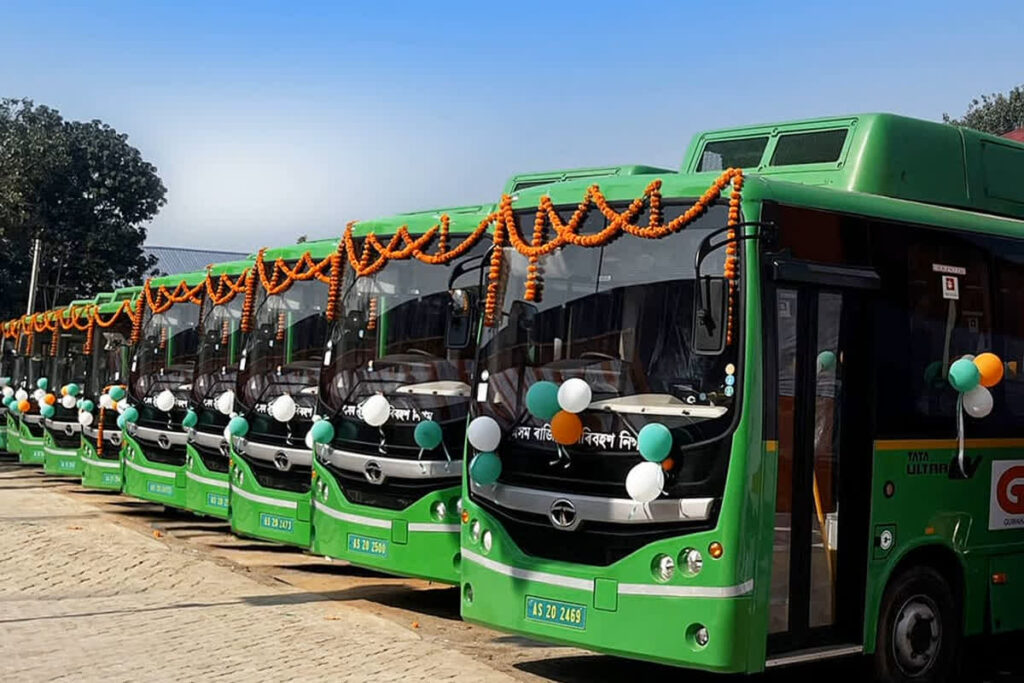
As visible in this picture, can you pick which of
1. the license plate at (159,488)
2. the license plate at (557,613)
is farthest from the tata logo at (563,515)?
the license plate at (159,488)

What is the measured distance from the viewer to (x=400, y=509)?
1079 centimetres

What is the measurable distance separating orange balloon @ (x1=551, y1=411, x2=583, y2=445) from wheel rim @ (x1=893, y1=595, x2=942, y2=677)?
7.82ft

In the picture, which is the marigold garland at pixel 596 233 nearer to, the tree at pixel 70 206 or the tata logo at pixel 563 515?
the tata logo at pixel 563 515

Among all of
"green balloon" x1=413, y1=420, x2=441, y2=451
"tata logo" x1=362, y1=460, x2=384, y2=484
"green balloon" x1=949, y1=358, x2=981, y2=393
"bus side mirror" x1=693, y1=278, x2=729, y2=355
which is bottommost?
"tata logo" x1=362, y1=460, x2=384, y2=484

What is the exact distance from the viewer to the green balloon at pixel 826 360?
26.4 feet

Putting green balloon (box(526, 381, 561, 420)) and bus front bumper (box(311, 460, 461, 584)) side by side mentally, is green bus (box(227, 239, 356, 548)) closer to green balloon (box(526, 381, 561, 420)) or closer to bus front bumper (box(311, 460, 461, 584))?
bus front bumper (box(311, 460, 461, 584))

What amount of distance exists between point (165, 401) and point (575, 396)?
33.5 ft

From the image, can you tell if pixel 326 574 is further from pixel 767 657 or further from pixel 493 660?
pixel 767 657

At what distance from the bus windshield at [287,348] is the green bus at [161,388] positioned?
9.56 ft

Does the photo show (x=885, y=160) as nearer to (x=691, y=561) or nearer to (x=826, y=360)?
(x=826, y=360)

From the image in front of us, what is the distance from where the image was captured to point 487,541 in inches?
330

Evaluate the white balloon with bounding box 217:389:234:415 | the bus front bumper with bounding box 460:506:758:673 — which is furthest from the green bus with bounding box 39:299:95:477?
the bus front bumper with bounding box 460:506:758:673

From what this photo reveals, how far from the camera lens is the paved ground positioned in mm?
8859

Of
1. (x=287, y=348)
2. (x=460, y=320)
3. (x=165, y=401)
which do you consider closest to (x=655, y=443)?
(x=460, y=320)
